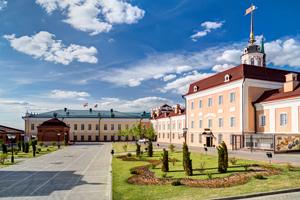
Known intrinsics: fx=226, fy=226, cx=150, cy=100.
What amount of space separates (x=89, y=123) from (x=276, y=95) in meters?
54.5

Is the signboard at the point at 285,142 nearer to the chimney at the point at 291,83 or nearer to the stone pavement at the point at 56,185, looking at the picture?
the chimney at the point at 291,83

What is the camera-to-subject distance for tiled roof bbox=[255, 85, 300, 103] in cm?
2649

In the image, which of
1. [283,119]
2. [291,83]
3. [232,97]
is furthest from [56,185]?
[291,83]

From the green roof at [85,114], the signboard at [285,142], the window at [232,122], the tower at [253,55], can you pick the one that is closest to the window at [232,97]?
the window at [232,122]

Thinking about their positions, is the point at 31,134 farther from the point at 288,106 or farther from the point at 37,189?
the point at 288,106

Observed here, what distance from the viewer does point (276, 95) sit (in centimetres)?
2892

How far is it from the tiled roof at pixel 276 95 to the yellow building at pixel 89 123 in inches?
1817

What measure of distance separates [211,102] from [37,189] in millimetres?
30839

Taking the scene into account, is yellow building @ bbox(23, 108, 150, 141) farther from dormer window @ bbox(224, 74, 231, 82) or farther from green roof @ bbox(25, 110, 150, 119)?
dormer window @ bbox(224, 74, 231, 82)

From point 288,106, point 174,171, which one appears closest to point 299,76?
point 288,106

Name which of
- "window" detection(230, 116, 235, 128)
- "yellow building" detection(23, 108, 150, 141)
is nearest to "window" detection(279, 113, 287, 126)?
"window" detection(230, 116, 235, 128)

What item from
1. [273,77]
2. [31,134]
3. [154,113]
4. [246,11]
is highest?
[246,11]

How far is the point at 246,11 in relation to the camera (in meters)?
41.9

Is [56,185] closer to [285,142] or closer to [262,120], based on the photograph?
[285,142]
